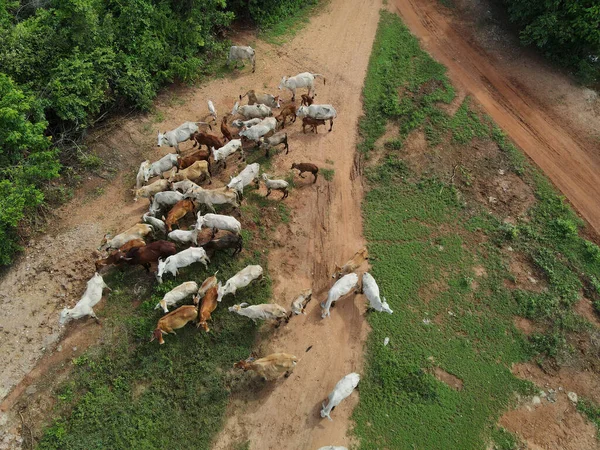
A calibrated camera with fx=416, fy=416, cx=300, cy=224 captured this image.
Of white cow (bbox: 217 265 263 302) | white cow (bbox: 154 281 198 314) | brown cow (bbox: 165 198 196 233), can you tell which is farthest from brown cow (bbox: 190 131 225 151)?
white cow (bbox: 154 281 198 314)

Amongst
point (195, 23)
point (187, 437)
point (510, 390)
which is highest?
point (195, 23)

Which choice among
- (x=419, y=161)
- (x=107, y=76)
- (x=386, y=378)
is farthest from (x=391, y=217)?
(x=107, y=76)

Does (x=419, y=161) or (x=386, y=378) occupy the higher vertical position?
(x=419, y=161)

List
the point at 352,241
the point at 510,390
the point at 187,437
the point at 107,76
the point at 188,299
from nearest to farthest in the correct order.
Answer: the point at 187,437 → the point at 510,390 → the point at 188,299 → the point at 352,241 → the point at 107,76

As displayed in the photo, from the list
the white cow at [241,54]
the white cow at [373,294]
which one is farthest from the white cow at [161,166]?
the white cow at [373,294]

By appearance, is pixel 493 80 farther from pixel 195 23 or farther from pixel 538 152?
pixel 195 23

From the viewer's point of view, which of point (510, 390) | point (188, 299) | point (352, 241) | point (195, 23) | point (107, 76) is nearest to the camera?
point (510, 390)

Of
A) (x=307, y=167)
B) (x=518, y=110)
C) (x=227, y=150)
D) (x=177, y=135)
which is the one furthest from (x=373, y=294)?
(x=518, y=110)
